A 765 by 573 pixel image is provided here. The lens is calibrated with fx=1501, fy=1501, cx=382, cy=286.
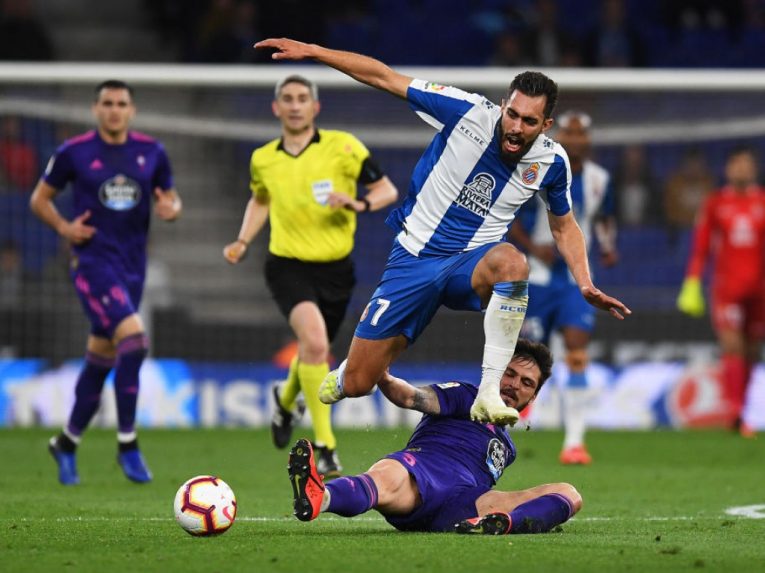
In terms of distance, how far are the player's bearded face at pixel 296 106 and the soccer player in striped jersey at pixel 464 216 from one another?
2.52 meters

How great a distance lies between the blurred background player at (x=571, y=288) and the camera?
10977mm

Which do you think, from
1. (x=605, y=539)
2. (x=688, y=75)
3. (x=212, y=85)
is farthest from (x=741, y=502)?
(x=212, y=85)

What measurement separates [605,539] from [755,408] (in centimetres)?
852

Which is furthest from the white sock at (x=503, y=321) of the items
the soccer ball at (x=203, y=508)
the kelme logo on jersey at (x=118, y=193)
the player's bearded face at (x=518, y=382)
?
the kelme logo on jersey at (x=118, y=193)

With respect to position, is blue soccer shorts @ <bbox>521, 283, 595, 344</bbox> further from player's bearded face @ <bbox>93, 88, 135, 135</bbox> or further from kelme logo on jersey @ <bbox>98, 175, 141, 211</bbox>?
player's bearded face @ <bbox>93, 88, 135, 135</bbox>

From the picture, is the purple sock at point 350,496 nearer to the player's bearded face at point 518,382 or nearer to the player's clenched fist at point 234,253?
the player's bearded face at point 518,382

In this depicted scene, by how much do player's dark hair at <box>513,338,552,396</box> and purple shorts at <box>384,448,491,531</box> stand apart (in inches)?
27.3

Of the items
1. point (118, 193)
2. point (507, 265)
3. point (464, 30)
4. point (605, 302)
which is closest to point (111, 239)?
point (118, 193)

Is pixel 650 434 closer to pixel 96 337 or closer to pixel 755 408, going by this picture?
pixel 755 408

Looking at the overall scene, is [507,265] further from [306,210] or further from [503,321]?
[306,210]

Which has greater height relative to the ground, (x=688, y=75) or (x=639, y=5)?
(x=639, y=5)

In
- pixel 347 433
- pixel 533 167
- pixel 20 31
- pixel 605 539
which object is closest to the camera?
pixel 605 539

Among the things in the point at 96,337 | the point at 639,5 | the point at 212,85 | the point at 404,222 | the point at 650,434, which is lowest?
the point at 650,434

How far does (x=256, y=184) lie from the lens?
1005cm
